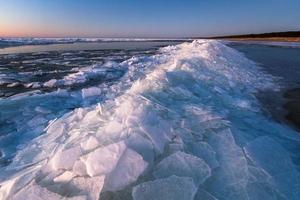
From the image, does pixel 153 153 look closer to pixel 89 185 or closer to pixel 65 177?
pixel 89 185

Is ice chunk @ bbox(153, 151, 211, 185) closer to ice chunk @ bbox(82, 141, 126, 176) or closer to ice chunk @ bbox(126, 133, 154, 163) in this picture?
ice chunk @ bbox(126, 133, 154, 163)

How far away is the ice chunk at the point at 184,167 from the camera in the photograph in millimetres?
2260

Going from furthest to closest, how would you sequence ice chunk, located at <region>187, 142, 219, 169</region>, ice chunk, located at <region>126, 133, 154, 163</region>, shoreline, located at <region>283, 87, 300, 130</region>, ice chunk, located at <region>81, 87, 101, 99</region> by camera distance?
ice chunk, located at <region>81, 87, 101, 99</region> < shoreline, located at <region>283, 87, 300, 130</region> < ice chunk, located at <region>187, 142, 219, 169</region> < ice chunk, located at <region>126, 133, 154, 163</region>

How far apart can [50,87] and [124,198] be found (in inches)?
215

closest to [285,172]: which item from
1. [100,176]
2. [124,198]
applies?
[124,198]

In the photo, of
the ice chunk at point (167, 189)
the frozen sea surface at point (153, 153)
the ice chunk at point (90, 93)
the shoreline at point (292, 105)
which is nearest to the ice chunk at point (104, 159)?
the frozen sea surface at point (153, 153)

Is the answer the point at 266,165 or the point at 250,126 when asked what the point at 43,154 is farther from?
the point at 250,126

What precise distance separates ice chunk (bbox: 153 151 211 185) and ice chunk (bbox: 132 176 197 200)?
8 centimetres

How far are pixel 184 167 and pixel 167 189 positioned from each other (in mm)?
321

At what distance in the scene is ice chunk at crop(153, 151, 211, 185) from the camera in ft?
7.41

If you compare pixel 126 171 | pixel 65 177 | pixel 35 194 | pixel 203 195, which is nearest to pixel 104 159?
pixel 126 171

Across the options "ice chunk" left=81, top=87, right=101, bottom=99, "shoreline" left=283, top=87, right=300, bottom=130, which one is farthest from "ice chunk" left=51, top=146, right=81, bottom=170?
"ice chunk" left=81, top=87, right=101, bottom=99

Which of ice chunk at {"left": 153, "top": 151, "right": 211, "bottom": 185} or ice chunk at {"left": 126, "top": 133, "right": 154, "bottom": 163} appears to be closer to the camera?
ice chunk at {"left": 153, "top": 151, "right": 211, "bottom": 185}

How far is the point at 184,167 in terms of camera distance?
92.4 inches
